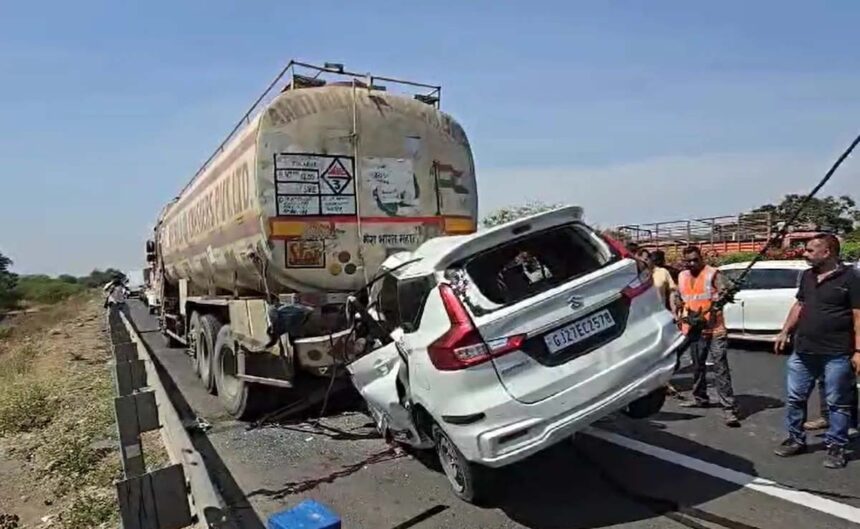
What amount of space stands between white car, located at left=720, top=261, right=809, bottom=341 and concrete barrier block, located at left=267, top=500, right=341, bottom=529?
9745 millimetres

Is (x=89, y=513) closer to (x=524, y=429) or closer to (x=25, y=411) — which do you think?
(x=524, y=429)

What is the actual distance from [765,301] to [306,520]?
1046 cm

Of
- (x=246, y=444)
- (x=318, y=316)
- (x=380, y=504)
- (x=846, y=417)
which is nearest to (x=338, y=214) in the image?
(x=318, y=316)

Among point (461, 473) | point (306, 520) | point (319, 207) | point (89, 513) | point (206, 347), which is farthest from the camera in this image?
point (206, 347)

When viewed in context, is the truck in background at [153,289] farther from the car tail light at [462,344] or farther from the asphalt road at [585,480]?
the car tail light at [462,344]

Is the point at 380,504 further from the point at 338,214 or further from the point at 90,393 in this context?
the point at 90,393

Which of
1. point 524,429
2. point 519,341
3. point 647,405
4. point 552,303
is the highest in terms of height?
point 552,303

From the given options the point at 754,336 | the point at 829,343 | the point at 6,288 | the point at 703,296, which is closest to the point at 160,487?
the point at 829,343

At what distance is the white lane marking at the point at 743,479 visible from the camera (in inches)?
158

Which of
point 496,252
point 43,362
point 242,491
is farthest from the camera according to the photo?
point 43,362

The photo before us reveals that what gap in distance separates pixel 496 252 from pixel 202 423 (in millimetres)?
4432

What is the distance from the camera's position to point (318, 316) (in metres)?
6.63

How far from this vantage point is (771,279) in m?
10.9

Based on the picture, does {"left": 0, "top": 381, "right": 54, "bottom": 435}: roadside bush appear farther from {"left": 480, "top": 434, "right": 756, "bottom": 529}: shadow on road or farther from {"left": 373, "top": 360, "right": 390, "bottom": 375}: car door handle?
{"left": 480, "top": 434, "right": 756, "bottom": 529}: shadow on road
